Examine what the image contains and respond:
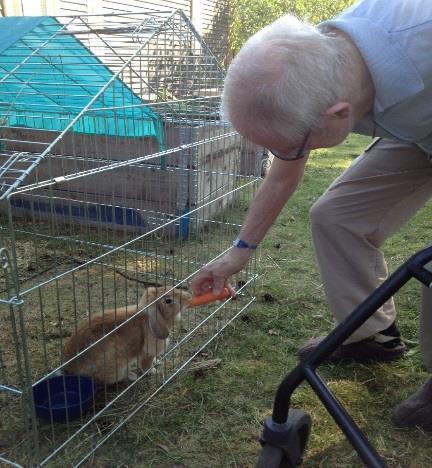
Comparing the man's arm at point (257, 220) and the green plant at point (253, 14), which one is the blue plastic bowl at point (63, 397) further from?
the green plant at point (253, 14)

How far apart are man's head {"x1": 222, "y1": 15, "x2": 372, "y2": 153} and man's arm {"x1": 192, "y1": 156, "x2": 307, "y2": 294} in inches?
21.5

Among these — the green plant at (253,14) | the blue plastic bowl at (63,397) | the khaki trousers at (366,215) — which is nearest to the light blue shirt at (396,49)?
the khaki trousers at (366,215)

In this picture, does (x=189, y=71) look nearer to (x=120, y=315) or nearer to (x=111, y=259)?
(x=111, y=259)

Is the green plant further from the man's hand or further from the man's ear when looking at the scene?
the man's ear

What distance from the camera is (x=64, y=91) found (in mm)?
4113

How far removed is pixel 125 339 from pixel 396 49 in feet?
5.09

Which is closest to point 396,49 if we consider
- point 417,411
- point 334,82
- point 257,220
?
point 334,82

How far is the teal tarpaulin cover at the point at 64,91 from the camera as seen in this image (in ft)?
11.8

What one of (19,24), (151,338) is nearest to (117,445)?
(151,338)

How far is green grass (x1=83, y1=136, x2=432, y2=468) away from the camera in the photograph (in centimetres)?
196

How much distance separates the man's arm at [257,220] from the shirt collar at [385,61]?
0.56 meters

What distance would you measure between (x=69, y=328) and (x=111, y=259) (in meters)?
0.80

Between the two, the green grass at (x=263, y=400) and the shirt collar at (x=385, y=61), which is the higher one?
the shirt collar at (x=385, y=61)

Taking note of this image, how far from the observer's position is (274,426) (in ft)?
5.26
